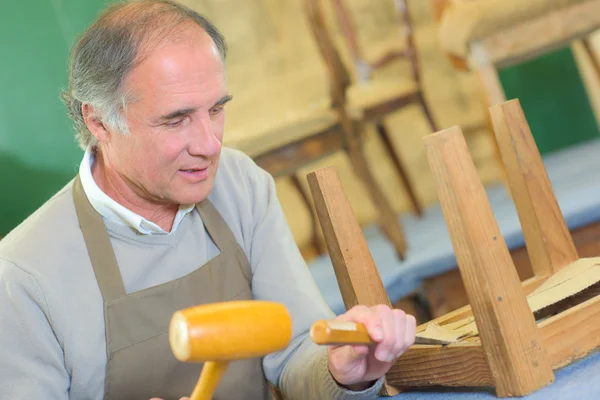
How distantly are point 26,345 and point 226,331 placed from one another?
1.78 ft

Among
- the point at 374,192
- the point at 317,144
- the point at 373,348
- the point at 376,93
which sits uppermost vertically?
the point at 376,93

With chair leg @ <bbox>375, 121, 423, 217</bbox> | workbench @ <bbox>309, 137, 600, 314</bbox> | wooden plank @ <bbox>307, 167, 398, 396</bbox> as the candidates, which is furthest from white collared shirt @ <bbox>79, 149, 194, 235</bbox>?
chair leg @ <bbox>375, 121, 423, 217</bbox>

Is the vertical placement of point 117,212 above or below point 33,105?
below

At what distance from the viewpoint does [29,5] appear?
2.69m

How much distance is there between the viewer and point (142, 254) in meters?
1.28

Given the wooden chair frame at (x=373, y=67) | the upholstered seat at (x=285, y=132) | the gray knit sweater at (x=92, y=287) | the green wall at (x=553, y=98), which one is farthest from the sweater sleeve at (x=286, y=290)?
the green wall at (x=553, y=98)

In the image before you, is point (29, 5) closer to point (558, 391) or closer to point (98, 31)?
point (98, 31)

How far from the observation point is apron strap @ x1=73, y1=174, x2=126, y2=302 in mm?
1234

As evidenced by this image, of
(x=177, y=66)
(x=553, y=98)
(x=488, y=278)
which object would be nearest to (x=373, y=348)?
(x=488, y=278)

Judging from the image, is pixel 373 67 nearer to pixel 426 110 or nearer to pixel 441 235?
pixel 426 110

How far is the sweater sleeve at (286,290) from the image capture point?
1.21m

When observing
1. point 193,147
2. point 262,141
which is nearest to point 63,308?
point 193,147

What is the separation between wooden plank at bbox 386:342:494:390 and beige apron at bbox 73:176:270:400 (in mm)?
301

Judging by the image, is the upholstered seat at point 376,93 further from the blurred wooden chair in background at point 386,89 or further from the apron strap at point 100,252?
the apron strap at point 100,252
